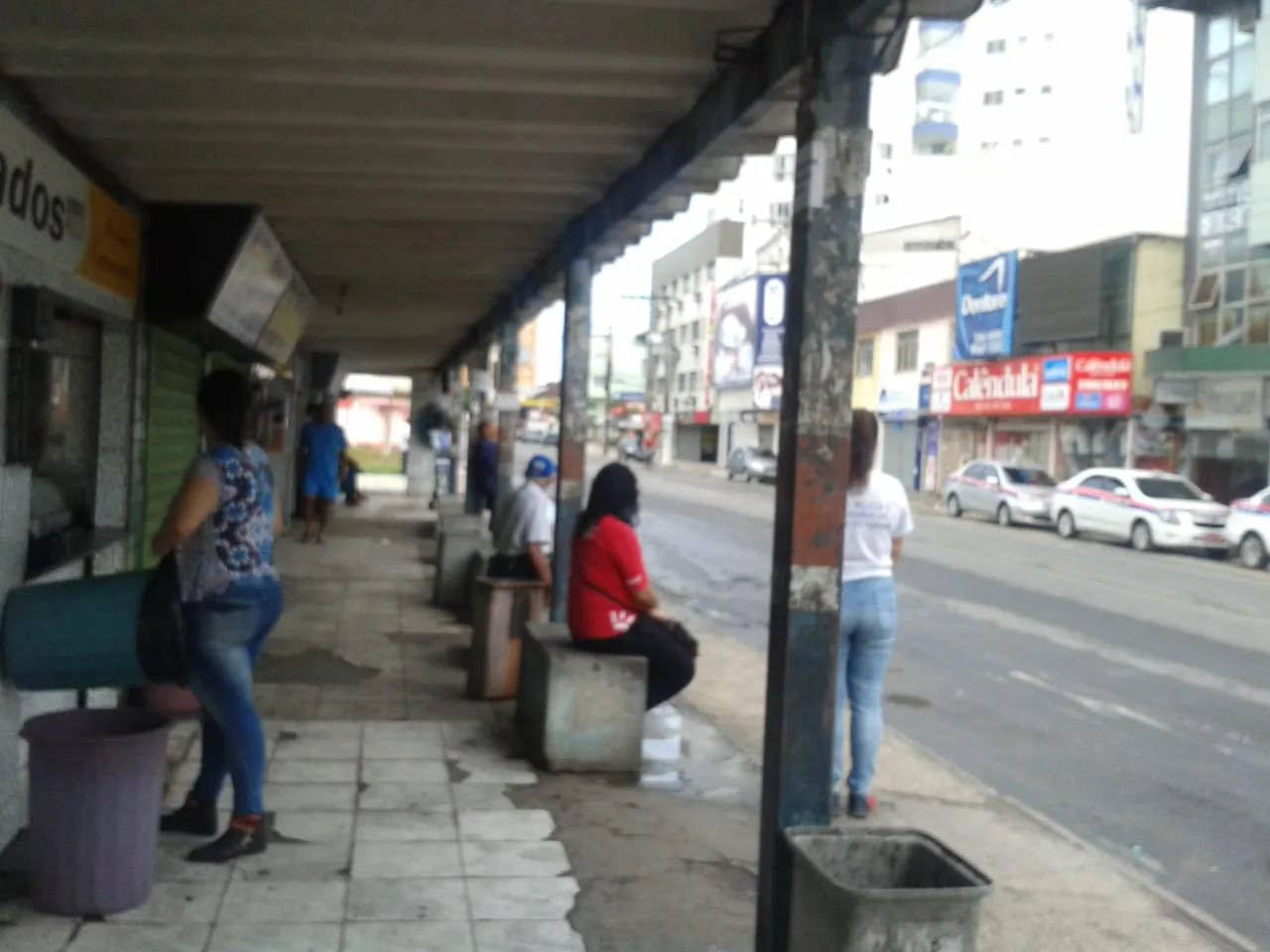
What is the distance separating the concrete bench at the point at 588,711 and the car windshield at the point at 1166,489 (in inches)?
796

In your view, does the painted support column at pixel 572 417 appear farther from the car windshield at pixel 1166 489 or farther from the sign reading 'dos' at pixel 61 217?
the car windshield at pixel 1166 489

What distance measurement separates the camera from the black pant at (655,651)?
672cm

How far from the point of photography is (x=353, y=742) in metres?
6.98

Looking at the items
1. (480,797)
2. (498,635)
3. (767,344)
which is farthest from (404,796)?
(767,344)

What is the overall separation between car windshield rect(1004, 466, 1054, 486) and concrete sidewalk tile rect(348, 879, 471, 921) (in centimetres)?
2631

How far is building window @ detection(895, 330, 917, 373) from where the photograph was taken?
144 feet

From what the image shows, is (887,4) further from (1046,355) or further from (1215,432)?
(1046,355)

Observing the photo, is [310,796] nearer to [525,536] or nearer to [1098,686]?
[525,536]

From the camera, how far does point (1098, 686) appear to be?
10500mm

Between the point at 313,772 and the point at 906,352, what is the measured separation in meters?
40.1

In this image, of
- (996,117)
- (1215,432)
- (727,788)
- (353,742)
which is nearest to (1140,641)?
(727,788)

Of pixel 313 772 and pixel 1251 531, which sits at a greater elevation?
pixel 1251 531

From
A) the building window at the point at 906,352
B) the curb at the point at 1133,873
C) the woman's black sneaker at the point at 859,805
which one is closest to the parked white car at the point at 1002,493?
the building window at the point at 906,352

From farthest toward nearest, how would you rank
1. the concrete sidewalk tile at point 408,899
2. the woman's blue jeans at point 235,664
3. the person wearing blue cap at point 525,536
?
the person wearing blue cap at point 525,536
the woman's blue jeans at point 235,664
the concrete sidewalk tile at point 408,899
